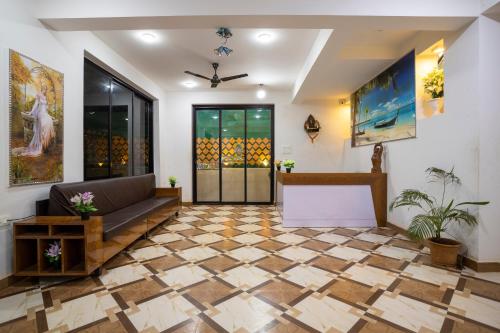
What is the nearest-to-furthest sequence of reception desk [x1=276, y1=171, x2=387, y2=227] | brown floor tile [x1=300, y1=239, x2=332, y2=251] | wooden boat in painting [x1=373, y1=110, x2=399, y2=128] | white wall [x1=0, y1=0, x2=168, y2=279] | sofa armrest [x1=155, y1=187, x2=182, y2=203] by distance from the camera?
white wall [x1=0, y1=0, x2=168, y2=279], brown floor tile [x1=300, y1=239, x2=332, y2=251], wooden boat in painting [x1=373, y1=110, x2=399, y2=128], reception desk [x1=276, y1=171, x2=387, y2=227], sofa armrest [x1=155, y1=187, x2=182, y2=203]

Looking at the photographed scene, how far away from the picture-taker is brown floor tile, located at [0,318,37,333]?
1688mm

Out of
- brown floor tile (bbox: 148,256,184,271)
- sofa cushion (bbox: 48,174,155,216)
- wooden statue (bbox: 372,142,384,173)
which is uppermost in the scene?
wooden statue (bbox: 372,142,384,173)

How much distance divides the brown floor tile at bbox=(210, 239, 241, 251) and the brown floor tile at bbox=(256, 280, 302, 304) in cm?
108

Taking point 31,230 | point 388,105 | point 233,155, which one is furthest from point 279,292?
point 233,155

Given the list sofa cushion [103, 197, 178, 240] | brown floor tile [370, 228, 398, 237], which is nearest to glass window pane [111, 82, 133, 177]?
sofa cushion [103, 197, 178, 240]

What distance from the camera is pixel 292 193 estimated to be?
4.39 metres

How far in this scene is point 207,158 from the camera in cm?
659

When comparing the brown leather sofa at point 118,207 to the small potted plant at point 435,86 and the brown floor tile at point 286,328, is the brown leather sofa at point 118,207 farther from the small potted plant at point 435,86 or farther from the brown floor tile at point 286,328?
the small potted plant at point 435,86

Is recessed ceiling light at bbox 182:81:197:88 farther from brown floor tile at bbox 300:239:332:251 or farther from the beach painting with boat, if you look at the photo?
brown floor tile at bbox 300:239:332:251

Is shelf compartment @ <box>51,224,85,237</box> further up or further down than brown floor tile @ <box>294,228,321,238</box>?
further up

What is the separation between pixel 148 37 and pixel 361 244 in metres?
4.32

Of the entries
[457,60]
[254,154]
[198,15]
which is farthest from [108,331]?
[254,154]

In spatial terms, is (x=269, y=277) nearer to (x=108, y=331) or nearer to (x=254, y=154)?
(x=108, y=331)

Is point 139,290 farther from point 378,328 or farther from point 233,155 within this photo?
point 233,155
